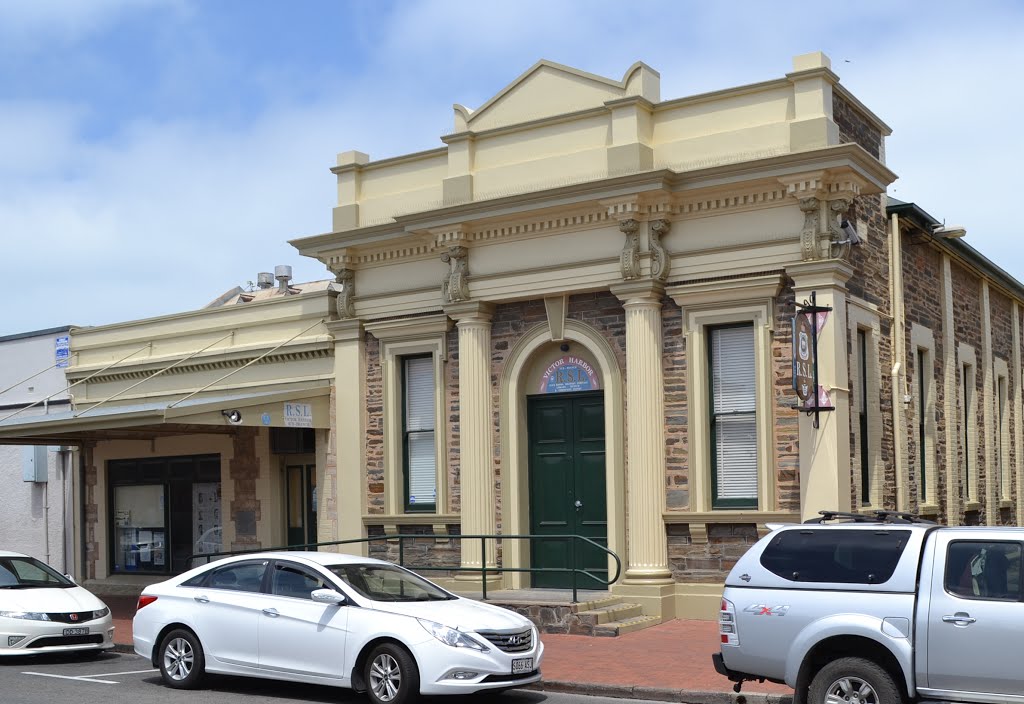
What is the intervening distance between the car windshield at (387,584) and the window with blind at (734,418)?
5.48m

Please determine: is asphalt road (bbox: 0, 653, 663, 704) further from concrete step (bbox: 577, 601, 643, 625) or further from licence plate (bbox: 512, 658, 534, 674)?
concrete step (bbox: 577, 601, 643, 625)

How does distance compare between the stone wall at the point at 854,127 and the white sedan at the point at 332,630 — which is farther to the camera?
the stone wall at the point at 854,127

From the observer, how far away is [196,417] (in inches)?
700

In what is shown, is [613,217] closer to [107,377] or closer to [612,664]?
[612,664]

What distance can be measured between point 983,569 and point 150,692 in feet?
25.2

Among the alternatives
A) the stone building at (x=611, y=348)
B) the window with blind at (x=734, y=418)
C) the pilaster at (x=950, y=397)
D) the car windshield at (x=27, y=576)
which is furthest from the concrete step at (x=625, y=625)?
the pilaster at (x=950, y=397)

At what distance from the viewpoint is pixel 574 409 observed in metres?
18.0

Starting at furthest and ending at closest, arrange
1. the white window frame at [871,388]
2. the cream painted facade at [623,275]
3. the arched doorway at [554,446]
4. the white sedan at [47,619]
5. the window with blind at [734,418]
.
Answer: the arched doorway at [554,446]
the white window frame at [871,388]
the window with blind at [734,418]
the cream painted facade at [623,275]
the white sedan at [47,619]

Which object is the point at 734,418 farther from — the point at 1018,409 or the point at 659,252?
the point at 1018,409

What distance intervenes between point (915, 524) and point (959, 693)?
1312mm

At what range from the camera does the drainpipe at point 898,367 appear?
1772 centimetres

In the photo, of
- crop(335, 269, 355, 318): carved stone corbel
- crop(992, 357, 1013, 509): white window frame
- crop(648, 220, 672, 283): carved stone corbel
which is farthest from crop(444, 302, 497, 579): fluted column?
crop(992, 357, 1013, 509): white window frame

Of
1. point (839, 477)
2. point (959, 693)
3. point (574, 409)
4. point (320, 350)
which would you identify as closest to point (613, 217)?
point (574, 409)

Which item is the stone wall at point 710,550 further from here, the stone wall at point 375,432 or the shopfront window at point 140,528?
the shopfront window at point 140,528
